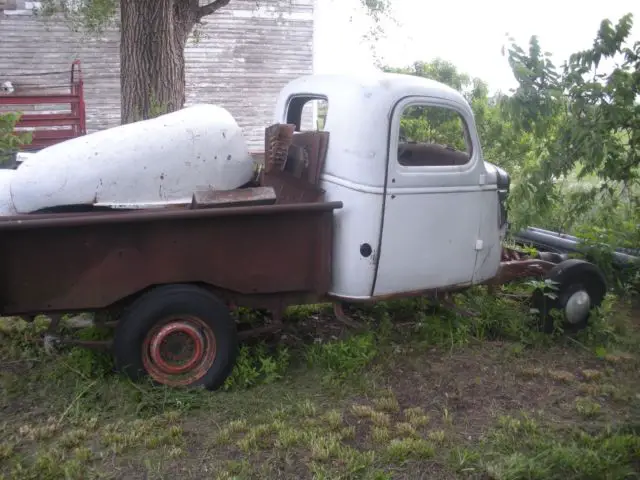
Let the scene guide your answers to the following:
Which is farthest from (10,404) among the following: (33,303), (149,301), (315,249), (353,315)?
(353,315)

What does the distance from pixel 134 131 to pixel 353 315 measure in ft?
7.96

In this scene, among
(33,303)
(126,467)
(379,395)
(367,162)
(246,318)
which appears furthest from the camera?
(246,318)

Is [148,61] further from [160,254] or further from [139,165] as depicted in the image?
[160,254]

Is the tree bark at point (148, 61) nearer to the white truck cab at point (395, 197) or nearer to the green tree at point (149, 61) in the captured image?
the green tree at point (149, 61)

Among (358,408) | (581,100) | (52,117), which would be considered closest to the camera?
(358,408)

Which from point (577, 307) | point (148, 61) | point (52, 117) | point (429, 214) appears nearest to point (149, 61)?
point (148, 61)

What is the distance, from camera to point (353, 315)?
560cm

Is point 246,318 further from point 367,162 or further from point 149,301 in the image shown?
point 367,162

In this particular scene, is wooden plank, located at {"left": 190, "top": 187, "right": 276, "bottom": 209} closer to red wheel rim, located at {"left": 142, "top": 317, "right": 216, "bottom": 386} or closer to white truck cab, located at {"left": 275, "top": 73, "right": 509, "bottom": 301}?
white truck cab, located at {"left": 275, "top": 73, "right": 509, "bottom": 301}

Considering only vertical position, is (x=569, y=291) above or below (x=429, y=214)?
below

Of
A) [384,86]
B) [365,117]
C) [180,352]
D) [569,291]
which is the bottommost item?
[180,352]

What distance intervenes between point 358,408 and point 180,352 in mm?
1236

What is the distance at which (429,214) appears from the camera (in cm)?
480

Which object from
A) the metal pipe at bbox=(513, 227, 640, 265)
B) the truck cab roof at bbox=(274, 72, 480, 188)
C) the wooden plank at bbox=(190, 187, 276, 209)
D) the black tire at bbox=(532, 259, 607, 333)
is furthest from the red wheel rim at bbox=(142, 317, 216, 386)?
the metal pipe at bbox=(513, 227, 640, 265)
